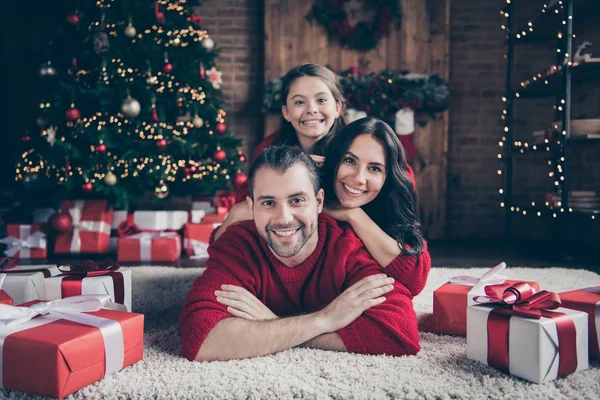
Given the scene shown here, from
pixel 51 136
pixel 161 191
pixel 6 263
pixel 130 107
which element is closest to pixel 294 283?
pixel 6 263

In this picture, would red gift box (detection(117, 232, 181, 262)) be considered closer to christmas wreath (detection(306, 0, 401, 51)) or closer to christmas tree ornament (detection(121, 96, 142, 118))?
christmas tree ornament (detection(121, 96, 142, 118))

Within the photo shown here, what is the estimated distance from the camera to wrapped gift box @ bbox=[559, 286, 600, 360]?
1645 mm

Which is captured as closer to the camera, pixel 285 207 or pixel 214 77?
pixel 285 207

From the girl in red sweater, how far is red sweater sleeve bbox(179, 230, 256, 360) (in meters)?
0.37

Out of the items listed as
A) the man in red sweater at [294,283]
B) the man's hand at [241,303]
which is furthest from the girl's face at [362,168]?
the man's hand at [241,303]

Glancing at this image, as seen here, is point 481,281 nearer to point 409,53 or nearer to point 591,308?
point 591,308

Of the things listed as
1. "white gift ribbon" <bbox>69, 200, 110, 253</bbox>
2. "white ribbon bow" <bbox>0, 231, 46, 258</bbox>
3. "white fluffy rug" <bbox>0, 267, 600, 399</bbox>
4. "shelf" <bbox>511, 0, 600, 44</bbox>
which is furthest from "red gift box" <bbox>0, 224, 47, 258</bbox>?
"shelf" <bbox>511, 0, 600, 44</bbox>

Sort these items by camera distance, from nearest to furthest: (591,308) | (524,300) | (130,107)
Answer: (524,300), (591,308), (130,107)

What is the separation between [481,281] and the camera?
1.91 meters

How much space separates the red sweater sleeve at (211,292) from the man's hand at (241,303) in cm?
2

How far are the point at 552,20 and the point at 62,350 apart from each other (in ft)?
14.1

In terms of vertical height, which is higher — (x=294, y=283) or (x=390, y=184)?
(x=390, y=184)

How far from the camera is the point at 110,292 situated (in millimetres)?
1876

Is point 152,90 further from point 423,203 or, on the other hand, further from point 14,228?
point 423,203
